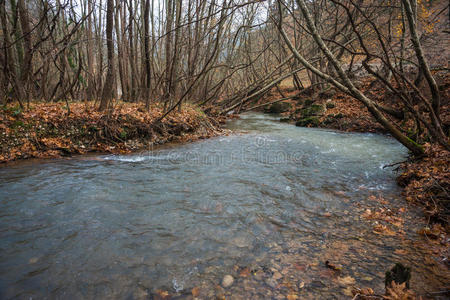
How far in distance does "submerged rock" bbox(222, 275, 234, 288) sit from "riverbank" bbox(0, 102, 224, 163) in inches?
235

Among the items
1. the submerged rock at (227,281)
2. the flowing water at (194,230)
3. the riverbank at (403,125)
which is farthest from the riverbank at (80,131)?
the submerged rock at (227,281)

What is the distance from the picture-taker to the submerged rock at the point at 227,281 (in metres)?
2.39

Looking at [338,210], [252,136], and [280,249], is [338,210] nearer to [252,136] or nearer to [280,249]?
[280,249]

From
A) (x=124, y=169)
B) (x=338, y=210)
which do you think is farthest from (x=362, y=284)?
(x=124, y=169)

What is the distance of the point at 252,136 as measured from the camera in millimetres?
10445

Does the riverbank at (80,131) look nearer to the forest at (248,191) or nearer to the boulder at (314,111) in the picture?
the forest at (248,191)

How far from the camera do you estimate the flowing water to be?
2412 millimetres

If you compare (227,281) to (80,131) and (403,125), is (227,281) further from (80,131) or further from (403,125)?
(403,125)

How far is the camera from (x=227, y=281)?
2.44 meters

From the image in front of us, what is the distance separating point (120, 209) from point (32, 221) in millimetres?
1141

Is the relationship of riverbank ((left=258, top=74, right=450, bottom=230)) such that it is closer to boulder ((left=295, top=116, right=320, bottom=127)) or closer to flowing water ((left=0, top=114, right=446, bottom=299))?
boulder ((left=295, top=116, right=320, bottom=127))

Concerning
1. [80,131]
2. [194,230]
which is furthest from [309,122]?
[194,230]

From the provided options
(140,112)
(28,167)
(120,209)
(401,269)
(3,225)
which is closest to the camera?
(401,269)

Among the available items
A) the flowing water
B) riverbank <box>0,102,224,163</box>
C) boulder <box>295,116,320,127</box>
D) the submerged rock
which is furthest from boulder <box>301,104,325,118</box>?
the submerged rock
